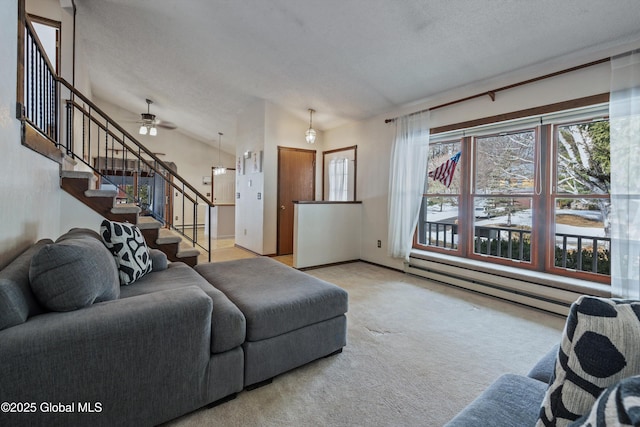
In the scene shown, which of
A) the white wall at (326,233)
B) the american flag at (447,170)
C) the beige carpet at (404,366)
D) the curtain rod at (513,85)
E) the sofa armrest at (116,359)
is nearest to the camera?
the sofa armrest at (116,359)

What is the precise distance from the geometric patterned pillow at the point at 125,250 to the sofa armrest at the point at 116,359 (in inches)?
27.1

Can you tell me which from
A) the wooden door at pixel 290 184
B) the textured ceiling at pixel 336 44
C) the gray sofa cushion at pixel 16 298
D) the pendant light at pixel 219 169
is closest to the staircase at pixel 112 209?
the gray sofa cushion at pixel 16 298

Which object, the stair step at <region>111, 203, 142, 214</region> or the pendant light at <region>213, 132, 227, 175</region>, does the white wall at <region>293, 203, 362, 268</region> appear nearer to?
the stair step at <region>111, 203, 142, 214</region>

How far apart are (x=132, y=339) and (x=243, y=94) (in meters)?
4.68

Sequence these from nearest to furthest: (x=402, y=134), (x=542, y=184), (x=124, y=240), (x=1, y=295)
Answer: (x=1, y=295)
(x=124, y=240)
(x=542, y=184)
(x=402, y=134)

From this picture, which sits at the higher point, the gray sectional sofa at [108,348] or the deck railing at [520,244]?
the deck railing at [520,244]

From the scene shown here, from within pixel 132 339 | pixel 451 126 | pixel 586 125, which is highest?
pixel 451 126

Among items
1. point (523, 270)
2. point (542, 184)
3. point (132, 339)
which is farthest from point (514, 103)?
point (132, 339)

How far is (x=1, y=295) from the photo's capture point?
107 centimetres

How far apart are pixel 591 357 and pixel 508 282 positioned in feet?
9.63

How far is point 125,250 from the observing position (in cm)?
203

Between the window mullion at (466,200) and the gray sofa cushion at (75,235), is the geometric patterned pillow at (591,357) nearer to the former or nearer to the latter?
the gray sofa cushion at (75,235)

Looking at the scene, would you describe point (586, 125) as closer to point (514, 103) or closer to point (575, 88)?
point (575, 88)

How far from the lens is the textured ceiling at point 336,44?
7.86 ft
